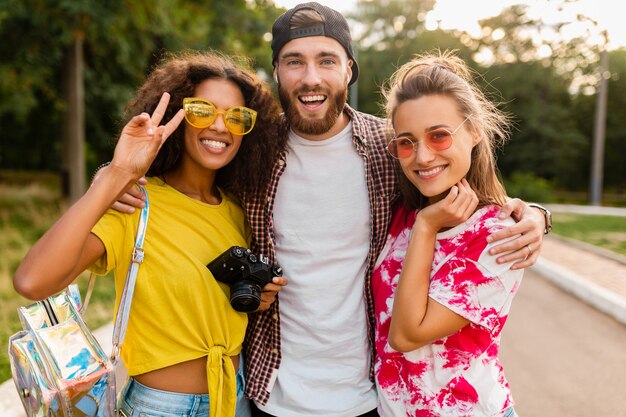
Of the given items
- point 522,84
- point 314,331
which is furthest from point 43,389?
point 522,84

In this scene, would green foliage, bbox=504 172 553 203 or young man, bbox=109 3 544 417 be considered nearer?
young man, bbox=109 3 544 417

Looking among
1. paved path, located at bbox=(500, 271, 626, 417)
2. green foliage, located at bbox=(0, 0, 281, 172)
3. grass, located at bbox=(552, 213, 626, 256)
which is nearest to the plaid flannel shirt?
paved path, located at bbox=(500, 271, 626, 417)

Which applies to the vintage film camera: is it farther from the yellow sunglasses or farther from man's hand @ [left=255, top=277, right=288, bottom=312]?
the yellow sunglasses

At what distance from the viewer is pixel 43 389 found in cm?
177

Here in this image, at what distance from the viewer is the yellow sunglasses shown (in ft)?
7.61

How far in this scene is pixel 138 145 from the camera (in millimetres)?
2047

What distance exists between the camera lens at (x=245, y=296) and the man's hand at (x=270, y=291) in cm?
11

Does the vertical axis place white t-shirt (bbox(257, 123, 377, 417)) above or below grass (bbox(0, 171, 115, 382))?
above

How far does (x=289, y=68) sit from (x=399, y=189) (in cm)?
80

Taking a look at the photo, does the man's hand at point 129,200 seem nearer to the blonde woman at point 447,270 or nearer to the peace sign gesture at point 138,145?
the peace sign gesture at point 138,145

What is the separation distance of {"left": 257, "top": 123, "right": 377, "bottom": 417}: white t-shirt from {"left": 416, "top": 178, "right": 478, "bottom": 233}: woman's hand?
60cm

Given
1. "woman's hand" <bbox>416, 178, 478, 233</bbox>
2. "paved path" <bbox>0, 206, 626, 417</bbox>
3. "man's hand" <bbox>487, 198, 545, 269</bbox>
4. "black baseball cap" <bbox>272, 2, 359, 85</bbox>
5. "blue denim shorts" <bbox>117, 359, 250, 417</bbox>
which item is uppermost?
"black baseball cap" <bbox>272, 2, 359, 85</bbox>

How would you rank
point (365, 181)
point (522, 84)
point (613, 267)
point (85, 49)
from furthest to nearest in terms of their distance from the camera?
point (522, 84) < point (85, 49) < point (613, 267) < point (365, 181)

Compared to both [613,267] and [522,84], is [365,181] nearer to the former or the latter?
[613,267]
